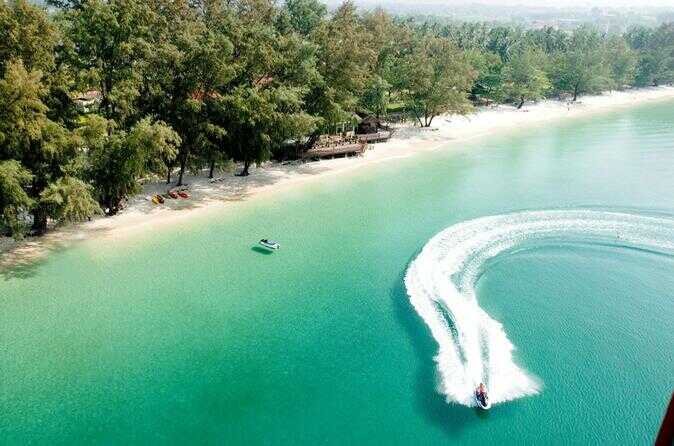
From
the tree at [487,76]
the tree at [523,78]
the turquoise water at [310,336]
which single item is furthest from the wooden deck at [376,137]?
the tree at [523,78]

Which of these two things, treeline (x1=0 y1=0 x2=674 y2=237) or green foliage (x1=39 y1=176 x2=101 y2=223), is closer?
treeline (x1=0 y1=0 x2=674 y2=237)

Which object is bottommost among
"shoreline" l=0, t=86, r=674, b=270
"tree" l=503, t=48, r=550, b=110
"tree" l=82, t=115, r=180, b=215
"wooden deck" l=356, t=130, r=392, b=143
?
"shoreline" l=0, t=86, r=674, b=270

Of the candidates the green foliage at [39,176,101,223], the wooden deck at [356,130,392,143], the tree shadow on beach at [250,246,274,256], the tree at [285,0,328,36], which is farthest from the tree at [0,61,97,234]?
the tree at [285,0,328,36]

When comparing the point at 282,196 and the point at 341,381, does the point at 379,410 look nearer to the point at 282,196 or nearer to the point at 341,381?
the point at 341,381

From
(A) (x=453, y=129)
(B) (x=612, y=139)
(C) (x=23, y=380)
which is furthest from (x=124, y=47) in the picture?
(B) (x=612, y=139)

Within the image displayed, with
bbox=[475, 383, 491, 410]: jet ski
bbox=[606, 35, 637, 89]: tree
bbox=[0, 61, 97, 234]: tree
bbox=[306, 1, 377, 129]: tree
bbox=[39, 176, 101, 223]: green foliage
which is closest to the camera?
bbox=[475, 383, 491, 410]: jet ski

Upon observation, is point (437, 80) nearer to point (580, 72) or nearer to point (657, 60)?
point (580, 72)

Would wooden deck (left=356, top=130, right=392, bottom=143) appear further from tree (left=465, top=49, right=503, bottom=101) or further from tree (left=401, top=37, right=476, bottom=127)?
tree (left=465, top=49, right=503, bottom=101)

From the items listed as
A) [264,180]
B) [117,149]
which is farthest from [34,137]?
[264,180]
